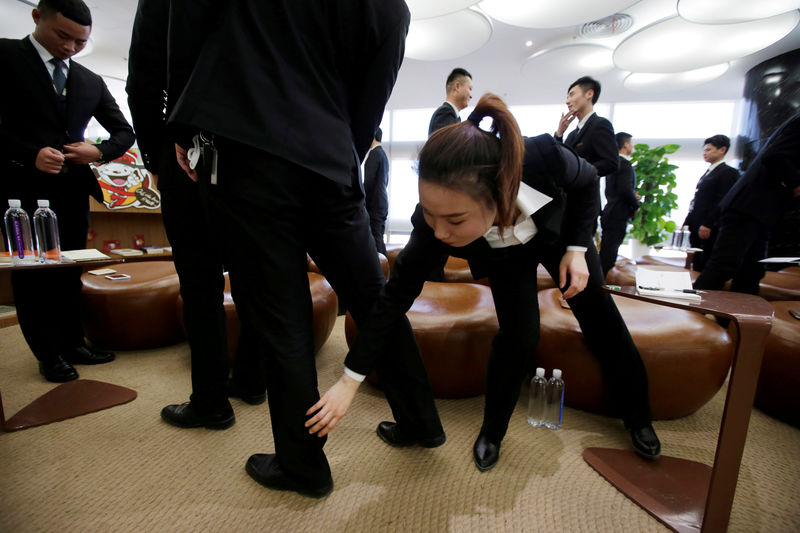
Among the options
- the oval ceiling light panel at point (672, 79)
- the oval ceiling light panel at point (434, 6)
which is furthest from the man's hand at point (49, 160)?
Answer: the oval ceiling light panel at point (672, 79)

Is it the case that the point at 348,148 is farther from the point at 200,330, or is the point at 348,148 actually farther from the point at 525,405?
the point at 525,405

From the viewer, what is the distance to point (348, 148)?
2.59ft

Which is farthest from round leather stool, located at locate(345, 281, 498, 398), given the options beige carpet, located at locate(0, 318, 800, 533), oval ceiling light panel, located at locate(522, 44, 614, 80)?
oval ceiling light panel, located at locate(522, 44, 614, 80)

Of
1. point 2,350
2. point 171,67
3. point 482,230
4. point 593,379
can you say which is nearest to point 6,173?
point 2,350

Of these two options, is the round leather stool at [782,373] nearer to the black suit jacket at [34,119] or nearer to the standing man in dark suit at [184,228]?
the standing man in dark suit at [184,228]

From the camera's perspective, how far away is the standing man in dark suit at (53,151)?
138cm

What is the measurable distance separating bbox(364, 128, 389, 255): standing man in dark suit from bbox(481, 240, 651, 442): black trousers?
193 centimetres

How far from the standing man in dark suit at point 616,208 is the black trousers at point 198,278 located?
10.5ft

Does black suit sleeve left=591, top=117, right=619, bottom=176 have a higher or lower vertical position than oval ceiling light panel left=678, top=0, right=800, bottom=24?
lower

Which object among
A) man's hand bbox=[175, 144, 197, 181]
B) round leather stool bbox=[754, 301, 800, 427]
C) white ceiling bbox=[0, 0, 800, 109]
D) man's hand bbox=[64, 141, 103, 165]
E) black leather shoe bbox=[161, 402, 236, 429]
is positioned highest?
white ceiling bbox=[0, 0, 800, 109]

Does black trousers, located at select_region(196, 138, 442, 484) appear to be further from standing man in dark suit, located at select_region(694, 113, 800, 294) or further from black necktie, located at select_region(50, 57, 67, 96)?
standing man in dark suit, located at select_region(694, 113, 800, 294)

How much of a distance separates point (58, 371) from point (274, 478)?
1.25 m

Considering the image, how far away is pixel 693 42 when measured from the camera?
3.06 metres

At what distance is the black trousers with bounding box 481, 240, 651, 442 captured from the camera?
1.01 metres
